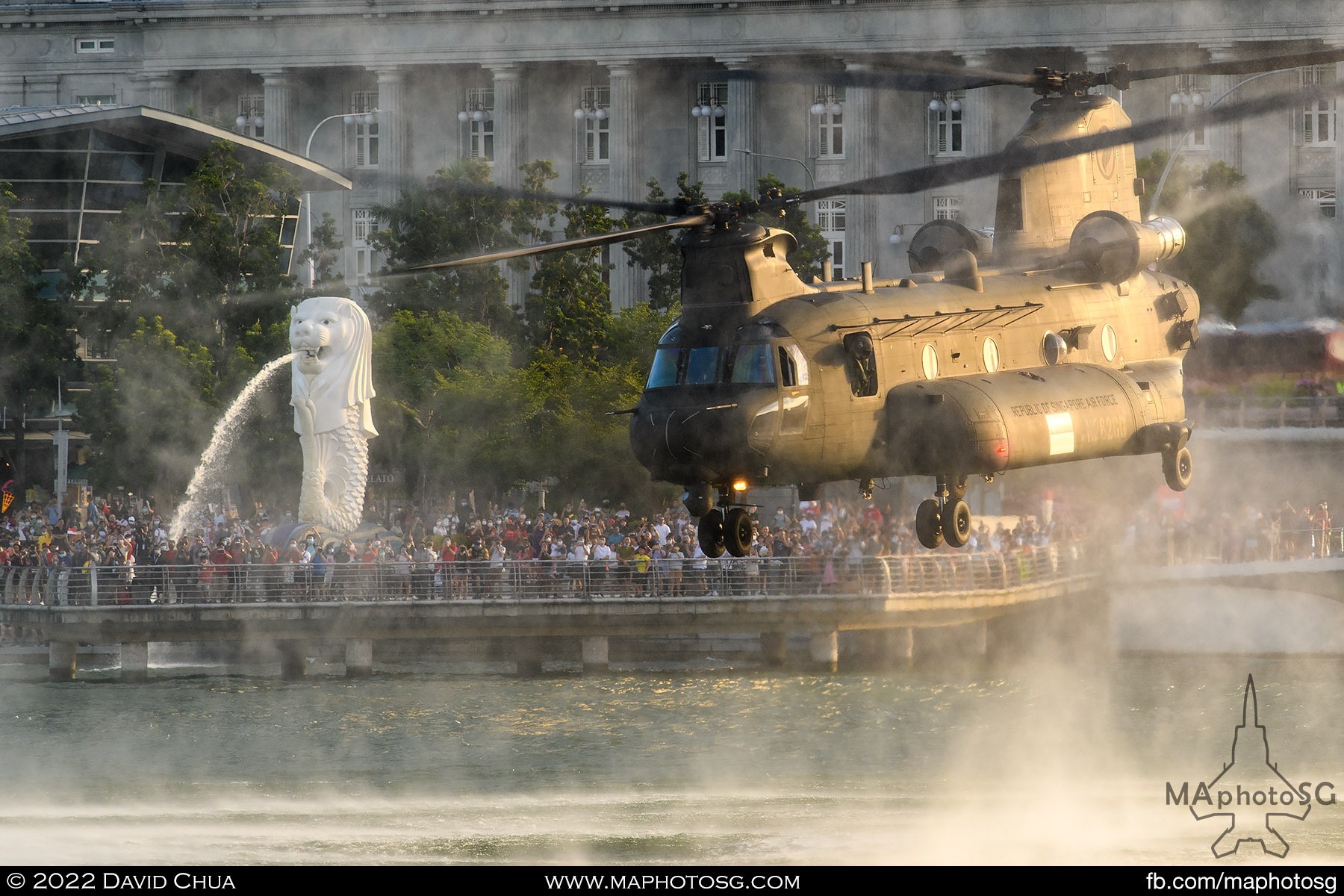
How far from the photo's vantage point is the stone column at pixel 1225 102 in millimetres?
47656

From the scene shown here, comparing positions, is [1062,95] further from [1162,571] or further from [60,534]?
[60,534]

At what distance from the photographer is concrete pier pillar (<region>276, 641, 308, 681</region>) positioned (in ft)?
222

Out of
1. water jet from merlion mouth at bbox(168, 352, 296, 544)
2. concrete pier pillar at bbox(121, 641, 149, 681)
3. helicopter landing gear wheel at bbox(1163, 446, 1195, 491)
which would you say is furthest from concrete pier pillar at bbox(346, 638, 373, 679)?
helicopter landing gear wheel at bbox(1163, 446, 1195, 491)

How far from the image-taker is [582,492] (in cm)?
7362

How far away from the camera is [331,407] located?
66938 millimetres

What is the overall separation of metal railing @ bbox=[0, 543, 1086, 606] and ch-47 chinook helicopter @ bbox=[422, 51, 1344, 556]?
30491 millimetres

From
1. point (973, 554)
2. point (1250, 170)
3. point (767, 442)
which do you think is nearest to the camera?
point (767, 442)

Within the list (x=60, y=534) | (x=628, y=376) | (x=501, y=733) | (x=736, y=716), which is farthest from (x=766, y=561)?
(x=60, y=534)

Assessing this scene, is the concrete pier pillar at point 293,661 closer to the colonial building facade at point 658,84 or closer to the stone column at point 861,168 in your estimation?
the colonial building facade at point 658,84

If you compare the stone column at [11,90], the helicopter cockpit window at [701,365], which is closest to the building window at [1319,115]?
the helicopter cockpit window at [701,365]

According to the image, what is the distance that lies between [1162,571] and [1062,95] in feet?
118

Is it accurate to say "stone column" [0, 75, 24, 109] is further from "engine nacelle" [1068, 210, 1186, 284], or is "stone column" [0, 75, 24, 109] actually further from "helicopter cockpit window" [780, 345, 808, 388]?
"helicopter cockpit window" [780, 345, 808, 388]

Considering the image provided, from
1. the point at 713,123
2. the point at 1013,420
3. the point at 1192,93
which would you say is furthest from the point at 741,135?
the point at 1013,420
